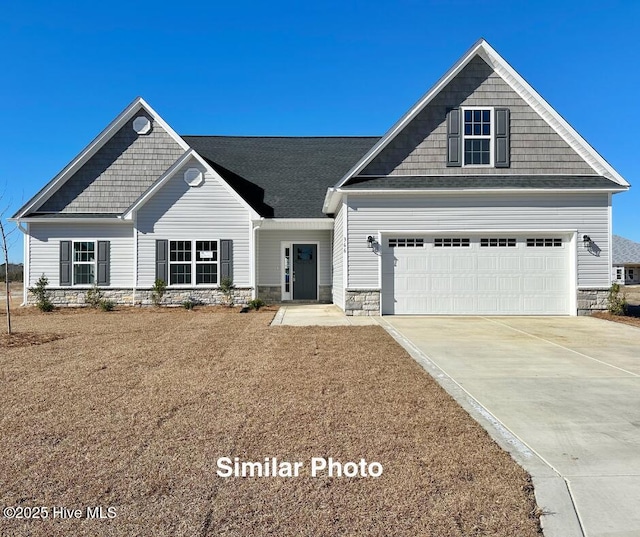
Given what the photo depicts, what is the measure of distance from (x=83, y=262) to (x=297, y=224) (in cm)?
794

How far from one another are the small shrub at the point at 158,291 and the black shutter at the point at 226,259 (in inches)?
79.7

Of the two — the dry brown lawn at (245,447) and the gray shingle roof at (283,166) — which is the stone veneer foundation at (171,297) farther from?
the dry brown lawn at (245,447)

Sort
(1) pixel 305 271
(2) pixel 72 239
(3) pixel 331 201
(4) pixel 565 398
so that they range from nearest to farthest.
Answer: (4) pixel 565 398 < (3) pixel 331 201 < (2) pixel 72 239 < (1) pixel 305 271

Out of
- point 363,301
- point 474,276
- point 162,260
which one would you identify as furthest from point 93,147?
point 474,276

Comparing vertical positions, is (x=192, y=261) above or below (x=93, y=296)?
above

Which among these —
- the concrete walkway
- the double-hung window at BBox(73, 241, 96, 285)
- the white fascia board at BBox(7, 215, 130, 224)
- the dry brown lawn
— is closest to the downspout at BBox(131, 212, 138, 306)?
the white fascia board at BBox(7, 215, 130, 224)

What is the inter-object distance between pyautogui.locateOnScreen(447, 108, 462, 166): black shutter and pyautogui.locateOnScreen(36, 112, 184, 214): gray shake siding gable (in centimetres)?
991

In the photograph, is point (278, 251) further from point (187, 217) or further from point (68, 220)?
point (68, 220)

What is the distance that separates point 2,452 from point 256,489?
7.52 ft

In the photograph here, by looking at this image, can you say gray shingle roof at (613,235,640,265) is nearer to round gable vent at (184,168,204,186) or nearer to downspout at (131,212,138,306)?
round gable vent at (184,168,204,186)

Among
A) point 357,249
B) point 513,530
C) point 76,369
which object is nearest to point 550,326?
point 357,249

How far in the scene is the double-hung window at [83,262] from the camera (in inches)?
645

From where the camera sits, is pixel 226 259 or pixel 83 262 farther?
pixel 83 262

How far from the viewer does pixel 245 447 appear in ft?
12.7
